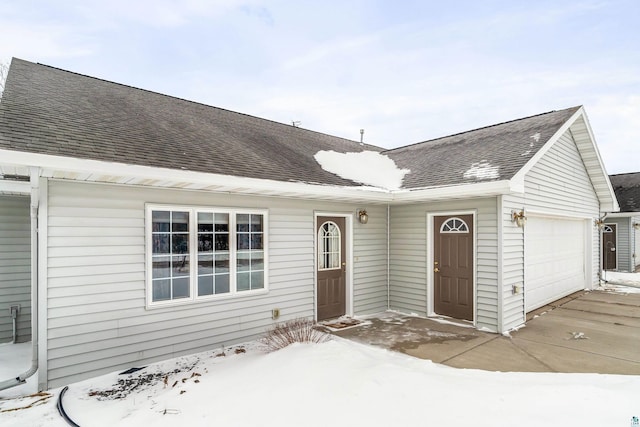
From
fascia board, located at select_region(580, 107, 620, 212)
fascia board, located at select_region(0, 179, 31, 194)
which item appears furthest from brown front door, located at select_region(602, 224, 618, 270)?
fascia board, located at select_region(0, 179, 31, 194)

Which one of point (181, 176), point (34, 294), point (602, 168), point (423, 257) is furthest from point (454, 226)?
point (34, 294)

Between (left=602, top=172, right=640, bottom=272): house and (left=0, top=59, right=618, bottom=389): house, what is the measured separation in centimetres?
612

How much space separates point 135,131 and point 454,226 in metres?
5.63

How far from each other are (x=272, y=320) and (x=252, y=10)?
29.0 feet

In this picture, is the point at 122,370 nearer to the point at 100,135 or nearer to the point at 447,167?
the point at 100,135

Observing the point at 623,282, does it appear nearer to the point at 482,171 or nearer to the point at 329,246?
the point at 482,171

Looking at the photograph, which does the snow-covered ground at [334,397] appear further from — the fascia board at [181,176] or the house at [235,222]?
the fascia board at [181,176]

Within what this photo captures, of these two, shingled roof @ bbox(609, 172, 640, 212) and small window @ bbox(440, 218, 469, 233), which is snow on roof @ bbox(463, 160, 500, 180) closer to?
small window @ bbox(440, 218, 469, 233)

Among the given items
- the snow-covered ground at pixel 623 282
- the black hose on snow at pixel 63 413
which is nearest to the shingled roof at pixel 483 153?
the snow-covered ground at pixel 623 282

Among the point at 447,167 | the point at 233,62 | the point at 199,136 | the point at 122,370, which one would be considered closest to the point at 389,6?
the point at 447,167

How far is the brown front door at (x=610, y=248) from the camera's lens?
13.8 metres

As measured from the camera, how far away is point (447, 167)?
23.4 ft

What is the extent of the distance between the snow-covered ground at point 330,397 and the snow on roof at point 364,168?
382 centimetres

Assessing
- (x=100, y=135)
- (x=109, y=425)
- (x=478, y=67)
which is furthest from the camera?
(x=478, y=67)
